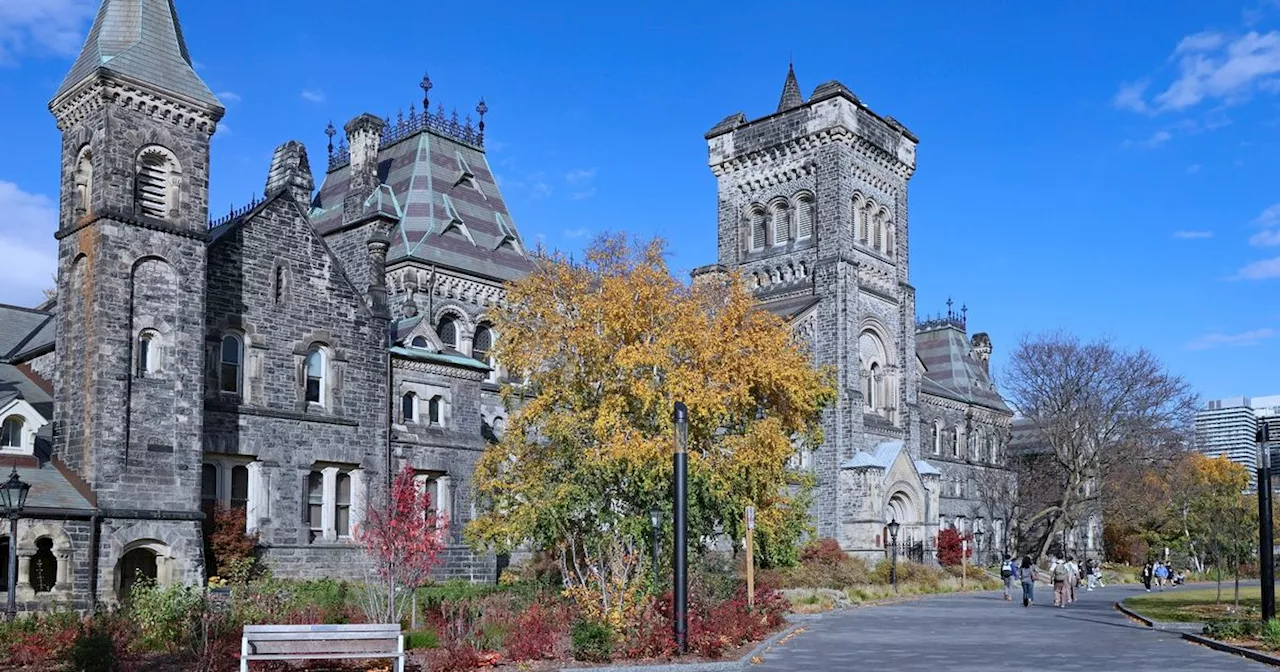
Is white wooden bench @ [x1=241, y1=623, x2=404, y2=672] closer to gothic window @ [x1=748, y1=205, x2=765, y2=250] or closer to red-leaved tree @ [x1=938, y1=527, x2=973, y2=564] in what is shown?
red-leaved tree @ [x1=938, y1=527, x2=973, y2=564]

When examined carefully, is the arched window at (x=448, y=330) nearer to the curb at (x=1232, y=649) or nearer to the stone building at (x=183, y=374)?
the stone building at (x=183, y=374)

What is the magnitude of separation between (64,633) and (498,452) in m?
15.1

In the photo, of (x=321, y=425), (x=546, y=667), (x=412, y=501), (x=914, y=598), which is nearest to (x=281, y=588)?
(x=412, y=501)

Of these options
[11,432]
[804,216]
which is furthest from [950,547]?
[11,432]

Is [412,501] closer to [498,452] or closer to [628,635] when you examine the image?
[628,635]

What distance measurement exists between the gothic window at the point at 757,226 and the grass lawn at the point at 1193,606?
93.6ft

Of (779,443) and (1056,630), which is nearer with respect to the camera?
(1056,630)

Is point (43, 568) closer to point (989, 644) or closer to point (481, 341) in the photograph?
point (989, 644)

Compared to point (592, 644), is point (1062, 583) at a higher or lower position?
lower

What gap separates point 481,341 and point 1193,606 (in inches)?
1082

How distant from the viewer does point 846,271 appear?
201 feet

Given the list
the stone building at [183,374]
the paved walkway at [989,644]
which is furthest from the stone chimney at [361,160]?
the paved walkway at [989,644]

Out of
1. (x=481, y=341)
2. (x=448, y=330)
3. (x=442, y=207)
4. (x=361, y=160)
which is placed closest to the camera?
(x=448, y=330)

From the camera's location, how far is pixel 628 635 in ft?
64.5
